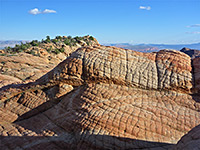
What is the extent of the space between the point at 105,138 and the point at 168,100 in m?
4.95

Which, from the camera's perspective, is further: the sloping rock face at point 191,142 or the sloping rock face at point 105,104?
the sloping rock face at point 105,104

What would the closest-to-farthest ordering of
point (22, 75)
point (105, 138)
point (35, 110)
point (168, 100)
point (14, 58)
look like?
point (105, 138), point (168, 100), point (35, 110), point (22, 75), point (14, 58)

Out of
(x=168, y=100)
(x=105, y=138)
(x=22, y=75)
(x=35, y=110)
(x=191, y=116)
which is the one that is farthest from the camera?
(x=22, y=75)

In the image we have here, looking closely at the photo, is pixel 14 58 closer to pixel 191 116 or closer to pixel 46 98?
pixel 46 98

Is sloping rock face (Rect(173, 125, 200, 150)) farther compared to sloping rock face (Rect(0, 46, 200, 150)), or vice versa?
sloping rock face (Rect(0, 46, 200, 150))

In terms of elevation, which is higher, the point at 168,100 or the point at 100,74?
the point at 100,74

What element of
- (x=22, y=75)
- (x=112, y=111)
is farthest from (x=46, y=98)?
(x=22, y=75)

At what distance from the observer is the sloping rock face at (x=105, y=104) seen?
34.0ft

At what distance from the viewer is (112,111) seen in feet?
36.5

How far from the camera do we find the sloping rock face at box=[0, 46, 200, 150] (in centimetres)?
1037

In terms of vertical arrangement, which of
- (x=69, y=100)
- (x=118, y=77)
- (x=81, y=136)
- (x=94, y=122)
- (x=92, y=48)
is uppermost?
(x=92, y=48)

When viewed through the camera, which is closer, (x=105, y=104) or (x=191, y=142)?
(x=191, y=142)

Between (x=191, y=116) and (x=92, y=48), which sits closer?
(x=191, y=116)

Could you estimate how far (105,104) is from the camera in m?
11.5
